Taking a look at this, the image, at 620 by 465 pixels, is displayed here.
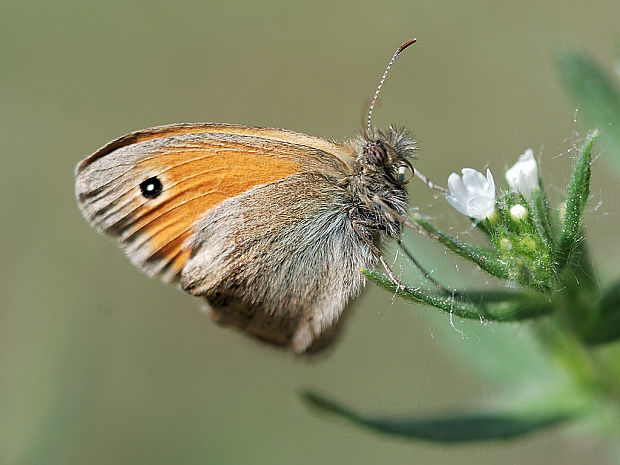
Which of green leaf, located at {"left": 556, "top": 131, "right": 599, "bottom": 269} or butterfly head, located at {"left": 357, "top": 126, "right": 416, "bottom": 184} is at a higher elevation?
butterfly head, located at {"left": 357, "top": 126, "right": 416, "bottom": 184}

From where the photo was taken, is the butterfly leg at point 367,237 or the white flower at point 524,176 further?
the butterfly leg at point 367,237

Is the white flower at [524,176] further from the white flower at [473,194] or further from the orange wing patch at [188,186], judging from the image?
the orange wing patch at [188,186]

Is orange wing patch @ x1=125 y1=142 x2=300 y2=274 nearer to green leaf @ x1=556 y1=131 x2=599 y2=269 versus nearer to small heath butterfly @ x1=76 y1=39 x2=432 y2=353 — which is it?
small heath butterfly @ x1=76 y1=39 x2=432 y2=353

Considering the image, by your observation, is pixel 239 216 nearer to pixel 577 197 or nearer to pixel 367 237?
pixel 367 237

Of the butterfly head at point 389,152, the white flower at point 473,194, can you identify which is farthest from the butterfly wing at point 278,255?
the white flower at point 473,194

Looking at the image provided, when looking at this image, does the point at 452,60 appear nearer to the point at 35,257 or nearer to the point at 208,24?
the point at 208,24

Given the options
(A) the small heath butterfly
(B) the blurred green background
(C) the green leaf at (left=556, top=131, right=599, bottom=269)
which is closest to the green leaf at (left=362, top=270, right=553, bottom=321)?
(C) the green leaf at (left=556, top=131, right=599, bottom=269)
